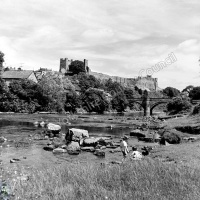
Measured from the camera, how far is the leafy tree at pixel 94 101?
376 feet

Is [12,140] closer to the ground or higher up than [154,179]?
closer to the ground

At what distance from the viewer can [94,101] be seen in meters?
115

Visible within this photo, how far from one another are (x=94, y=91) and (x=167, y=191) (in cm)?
10970

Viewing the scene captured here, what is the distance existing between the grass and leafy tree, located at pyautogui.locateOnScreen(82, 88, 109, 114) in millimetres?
104255

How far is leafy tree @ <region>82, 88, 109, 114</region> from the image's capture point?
376 ft

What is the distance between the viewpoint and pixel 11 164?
18.9 meters

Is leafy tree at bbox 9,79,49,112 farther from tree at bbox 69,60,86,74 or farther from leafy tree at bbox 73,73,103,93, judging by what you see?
tree at bbox 69,60,86,74

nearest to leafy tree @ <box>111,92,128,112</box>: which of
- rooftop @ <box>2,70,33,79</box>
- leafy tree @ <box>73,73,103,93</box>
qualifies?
leafy tree @ <box>73,73,103,93</box>

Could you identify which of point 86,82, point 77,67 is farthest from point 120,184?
point 77,67

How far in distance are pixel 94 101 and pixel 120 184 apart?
4201 inches

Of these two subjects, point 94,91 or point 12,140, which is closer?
point 12,140

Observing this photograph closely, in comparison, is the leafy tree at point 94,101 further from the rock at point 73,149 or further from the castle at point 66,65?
the rock at point 73,149

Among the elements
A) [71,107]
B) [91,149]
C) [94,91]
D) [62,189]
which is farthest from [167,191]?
[94,91]

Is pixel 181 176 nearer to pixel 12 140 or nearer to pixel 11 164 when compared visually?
pixel 11 164
